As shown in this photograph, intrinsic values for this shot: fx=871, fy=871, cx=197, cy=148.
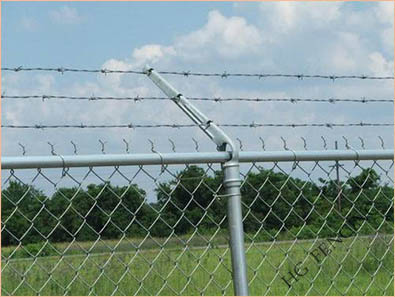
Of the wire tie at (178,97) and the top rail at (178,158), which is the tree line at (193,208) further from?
the wire tie at (178,97)

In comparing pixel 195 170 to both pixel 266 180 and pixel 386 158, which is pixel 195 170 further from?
pixel 386 158

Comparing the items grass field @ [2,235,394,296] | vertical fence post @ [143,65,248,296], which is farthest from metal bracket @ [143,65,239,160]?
grass field @ [2,235,394,296]

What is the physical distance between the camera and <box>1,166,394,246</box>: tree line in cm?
334

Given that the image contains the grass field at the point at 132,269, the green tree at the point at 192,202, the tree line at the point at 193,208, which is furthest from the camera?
the green tree at the point at 192,202

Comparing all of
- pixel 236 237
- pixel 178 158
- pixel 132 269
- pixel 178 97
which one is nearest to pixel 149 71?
pixel 178 97

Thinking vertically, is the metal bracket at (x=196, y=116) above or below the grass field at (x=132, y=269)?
above

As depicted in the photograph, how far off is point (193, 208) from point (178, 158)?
35 centimetres

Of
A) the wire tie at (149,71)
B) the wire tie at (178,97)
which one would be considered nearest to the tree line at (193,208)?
the wire tie at (178,97)

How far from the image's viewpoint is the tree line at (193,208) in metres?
3.34

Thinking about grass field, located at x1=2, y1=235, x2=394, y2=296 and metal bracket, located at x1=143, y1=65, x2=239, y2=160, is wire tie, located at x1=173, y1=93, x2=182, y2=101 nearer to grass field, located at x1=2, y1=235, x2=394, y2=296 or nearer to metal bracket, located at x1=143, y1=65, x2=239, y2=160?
metal bracket, located at x1=143, y1=65, x2=239, y2=160

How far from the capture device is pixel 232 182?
140 inches

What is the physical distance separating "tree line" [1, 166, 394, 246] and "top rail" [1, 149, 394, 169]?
0.11 meters

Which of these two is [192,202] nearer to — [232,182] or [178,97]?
[232,182]

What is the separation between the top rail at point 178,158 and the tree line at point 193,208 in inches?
4.5
